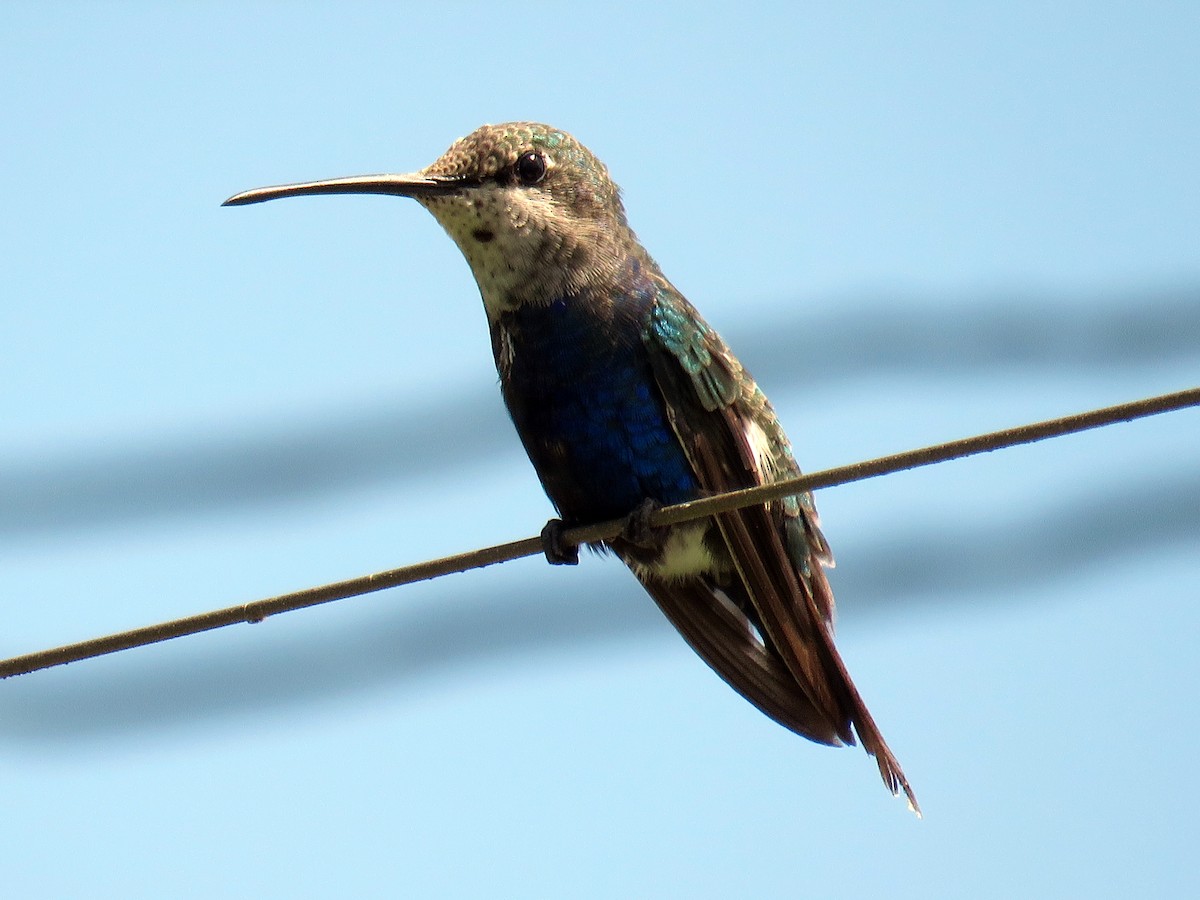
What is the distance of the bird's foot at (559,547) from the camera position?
15.1ft

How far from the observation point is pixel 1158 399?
2.64 metres

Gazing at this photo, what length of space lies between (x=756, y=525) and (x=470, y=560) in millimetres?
1604

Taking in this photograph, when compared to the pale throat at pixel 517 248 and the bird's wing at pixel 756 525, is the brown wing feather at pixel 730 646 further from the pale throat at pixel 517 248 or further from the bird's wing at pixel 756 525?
the pale throat at pixel 517 248

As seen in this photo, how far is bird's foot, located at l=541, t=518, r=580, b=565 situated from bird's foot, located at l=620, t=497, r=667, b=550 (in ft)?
0.57

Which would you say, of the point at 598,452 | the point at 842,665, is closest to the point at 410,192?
the point at 598,452

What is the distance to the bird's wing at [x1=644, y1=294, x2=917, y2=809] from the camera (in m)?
4.50

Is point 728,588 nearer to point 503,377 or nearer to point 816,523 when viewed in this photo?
point 816,523

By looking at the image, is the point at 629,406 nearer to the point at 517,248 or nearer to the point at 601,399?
the point at 601,399

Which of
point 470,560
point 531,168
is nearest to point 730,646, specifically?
point 531,168

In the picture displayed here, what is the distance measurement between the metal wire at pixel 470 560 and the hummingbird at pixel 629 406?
147 cm

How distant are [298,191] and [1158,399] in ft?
9.73

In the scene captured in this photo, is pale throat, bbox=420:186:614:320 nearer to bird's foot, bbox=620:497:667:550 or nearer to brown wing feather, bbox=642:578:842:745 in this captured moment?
bird's foot, bbox=620:497:667:550

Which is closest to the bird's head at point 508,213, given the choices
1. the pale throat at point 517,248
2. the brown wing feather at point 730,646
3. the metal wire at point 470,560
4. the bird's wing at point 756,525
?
the pale throat at point 517,248

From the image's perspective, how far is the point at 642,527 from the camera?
4.50 meters
